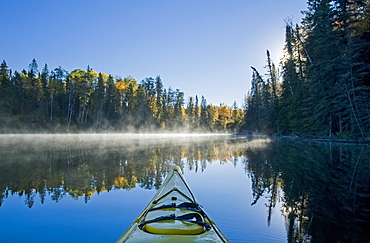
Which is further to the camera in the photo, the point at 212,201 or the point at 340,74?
the point at 340,74

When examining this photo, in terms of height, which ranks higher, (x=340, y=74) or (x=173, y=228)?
(x=340, y=74)

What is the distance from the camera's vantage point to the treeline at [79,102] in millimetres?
48812

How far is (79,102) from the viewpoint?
2219 inches

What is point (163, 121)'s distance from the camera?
243 ft

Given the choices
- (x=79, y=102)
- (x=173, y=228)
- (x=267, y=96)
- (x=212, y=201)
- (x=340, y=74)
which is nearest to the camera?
(x=173, y=228)

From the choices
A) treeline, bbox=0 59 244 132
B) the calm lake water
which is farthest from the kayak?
treeline, bbox=0 59 244 132

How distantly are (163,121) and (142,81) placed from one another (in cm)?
1334

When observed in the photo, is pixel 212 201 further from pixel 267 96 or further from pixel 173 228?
pixel 267 96

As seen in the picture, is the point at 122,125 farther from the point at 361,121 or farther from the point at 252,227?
the point at 252,227

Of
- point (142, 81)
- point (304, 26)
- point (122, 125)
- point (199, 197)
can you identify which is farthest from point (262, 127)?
point (199, 197)

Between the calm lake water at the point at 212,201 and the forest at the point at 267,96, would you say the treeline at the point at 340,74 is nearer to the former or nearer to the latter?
the forest at the point at 267,96

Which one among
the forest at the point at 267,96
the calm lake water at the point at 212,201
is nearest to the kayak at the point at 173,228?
the calm lake water at the point at 212,201

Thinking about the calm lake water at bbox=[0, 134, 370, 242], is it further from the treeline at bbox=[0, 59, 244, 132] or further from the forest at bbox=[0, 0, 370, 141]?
the treeline at bbox=[0, 59, 244, 132]

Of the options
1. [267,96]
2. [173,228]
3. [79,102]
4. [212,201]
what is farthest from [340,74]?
[79,102]
